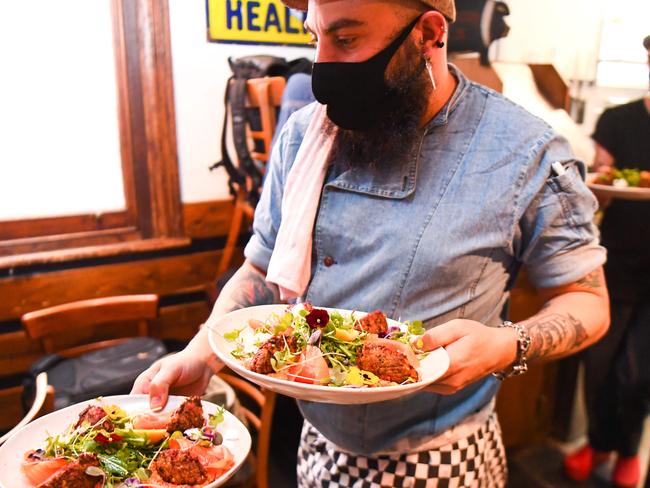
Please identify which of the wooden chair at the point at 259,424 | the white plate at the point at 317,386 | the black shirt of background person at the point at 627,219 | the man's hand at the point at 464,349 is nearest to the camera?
the white plate at the point at 317,386

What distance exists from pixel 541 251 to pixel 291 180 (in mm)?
489

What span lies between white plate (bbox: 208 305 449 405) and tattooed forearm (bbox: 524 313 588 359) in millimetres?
235

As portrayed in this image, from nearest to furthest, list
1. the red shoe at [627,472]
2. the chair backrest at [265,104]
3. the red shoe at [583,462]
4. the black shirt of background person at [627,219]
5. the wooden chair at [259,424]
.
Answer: the wooden chair at [259,424] < the black shirt of background person at [627,219] < the chair backrest at [265,104] < the red shoe at [627,472] < the red shoe at [583,462]

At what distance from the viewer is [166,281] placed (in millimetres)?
2451

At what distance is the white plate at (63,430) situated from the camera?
73 centimetres

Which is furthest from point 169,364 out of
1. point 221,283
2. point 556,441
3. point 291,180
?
point 556,441

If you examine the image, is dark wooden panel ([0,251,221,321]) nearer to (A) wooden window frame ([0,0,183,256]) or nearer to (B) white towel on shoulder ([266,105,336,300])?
(A) wooden window frame ([0,0,183,256])

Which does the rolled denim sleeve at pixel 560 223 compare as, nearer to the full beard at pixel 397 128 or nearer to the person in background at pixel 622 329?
the full beard at pixel 397 128

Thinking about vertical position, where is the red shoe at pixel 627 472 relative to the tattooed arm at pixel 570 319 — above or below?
below

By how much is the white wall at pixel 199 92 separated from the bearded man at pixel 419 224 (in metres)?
1.28

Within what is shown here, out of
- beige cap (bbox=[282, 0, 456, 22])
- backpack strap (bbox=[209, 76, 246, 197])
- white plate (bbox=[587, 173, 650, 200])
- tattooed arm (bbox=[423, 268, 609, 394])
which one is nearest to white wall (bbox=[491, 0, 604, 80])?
white plate (bbox=[587, 173, 650, 200])

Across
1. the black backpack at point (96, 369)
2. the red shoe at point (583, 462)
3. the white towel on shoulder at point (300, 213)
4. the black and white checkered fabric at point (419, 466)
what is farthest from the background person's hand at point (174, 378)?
the red shoe at point (583, 462)

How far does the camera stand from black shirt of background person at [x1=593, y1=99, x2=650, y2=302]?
1.99 metres

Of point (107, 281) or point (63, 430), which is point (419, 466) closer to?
point (63, 430)
